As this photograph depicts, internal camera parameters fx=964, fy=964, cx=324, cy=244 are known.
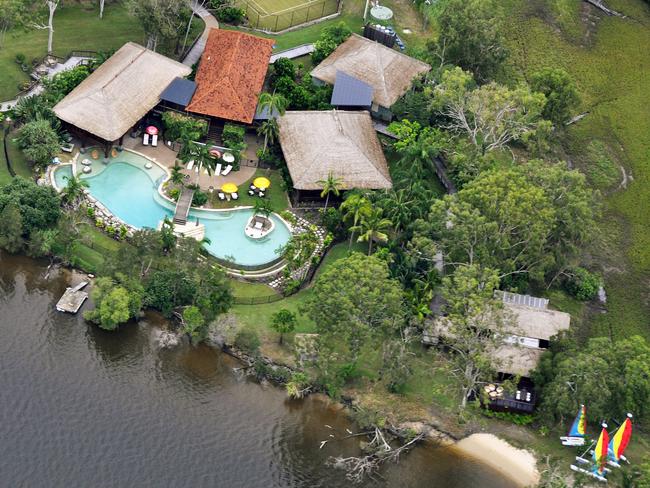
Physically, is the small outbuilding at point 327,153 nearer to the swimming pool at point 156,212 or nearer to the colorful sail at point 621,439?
the swimming pool at point 156,212

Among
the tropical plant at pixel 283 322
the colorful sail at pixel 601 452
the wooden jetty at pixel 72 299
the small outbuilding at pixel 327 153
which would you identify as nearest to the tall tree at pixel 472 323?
the colorful sail at pixel 601 452

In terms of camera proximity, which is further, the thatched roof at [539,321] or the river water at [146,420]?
the thatched roof at [539,321]

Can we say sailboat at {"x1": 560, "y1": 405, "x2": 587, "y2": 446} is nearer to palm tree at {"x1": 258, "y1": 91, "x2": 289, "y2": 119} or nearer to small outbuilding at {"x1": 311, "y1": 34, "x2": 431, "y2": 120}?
small outbuilding at {"x1": 311, "y1": 34, "x2": 431, "y2": 120}

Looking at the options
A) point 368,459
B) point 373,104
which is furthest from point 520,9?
point 368,459

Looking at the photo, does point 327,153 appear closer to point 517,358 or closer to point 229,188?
point 229,188

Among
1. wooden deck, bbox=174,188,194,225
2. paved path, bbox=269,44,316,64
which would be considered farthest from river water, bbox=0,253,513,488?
paved path, bbox=269,44,316,64

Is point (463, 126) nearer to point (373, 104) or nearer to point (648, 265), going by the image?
point (373, 104)

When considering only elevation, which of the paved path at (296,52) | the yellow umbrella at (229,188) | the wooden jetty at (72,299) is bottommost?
the wooden jetty at (72,299)
